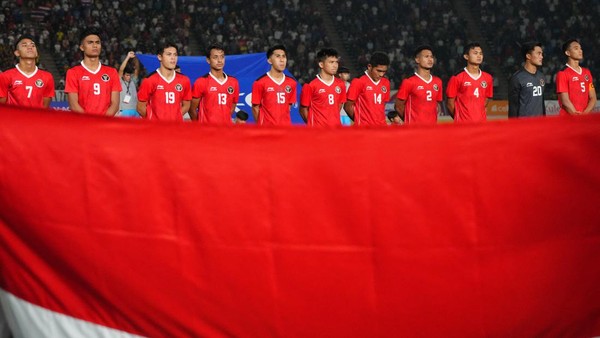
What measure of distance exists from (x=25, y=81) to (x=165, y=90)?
175 cm

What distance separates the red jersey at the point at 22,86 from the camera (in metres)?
9.55

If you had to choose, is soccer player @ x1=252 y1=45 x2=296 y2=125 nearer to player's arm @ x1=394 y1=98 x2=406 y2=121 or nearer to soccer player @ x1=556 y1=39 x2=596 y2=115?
player's arm @ x1=394 y1=98 x2=406 y2=121

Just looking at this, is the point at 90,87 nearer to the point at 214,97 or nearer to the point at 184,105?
the point at 184,105

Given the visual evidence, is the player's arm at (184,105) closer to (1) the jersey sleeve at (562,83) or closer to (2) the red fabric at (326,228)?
(1) the jersey sleeve at (562,83)

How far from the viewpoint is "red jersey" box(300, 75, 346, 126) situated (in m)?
11.0

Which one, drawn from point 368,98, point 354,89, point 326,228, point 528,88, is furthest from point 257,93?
point 326,228

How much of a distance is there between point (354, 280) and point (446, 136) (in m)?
0.60

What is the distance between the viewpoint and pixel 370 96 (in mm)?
11375

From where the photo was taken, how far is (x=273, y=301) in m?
2.85

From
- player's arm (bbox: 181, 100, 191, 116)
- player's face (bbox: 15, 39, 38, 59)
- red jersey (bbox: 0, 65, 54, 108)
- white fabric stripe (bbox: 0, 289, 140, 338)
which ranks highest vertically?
player's face (bbox: 15, 39, 38, 59)

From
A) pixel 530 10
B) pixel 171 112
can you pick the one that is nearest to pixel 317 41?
pixel 530 10

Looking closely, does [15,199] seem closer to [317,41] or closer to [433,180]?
[433,180]

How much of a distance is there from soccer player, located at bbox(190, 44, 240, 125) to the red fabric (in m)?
7.96

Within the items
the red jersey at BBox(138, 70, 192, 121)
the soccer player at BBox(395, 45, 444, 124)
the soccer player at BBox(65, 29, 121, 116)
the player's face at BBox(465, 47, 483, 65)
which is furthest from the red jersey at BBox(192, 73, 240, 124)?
the player's face at BBox(465, 47, 483, 65)
